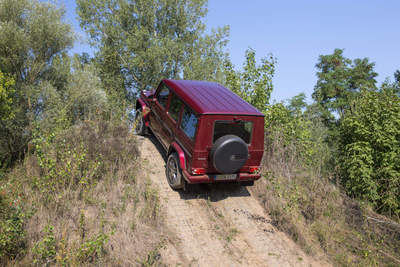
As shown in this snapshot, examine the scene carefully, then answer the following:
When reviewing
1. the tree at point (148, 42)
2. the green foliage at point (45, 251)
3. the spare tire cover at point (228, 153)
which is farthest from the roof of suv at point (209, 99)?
the tree at point (148, 42)

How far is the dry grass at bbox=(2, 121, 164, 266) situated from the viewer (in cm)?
472

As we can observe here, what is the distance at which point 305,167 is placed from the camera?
8641 mm

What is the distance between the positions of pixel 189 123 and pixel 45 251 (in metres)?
3.68

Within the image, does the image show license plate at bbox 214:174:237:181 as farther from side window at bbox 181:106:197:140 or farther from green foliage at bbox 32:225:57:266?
green foliage at bbox 32:225:57:266

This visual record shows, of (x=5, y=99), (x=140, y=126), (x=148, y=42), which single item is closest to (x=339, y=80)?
(x=148, y=42)

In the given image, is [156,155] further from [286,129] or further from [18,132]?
[18,132]

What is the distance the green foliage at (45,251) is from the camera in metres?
4.38

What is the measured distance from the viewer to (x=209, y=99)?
6.81 meters

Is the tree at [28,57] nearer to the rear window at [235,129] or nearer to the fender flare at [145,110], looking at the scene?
the fender flare at [145,110]

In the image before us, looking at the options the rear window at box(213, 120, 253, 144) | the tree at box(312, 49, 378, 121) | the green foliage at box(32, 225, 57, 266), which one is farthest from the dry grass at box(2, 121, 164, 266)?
the tree at box(312, 49, 378, 121)

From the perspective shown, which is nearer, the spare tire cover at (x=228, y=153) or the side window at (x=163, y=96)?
the spare tire cover at (x=228, y=153)

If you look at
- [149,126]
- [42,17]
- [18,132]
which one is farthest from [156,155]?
[42,17]

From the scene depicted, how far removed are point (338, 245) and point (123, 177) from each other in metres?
5.14

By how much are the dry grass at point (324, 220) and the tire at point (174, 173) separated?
215cm
